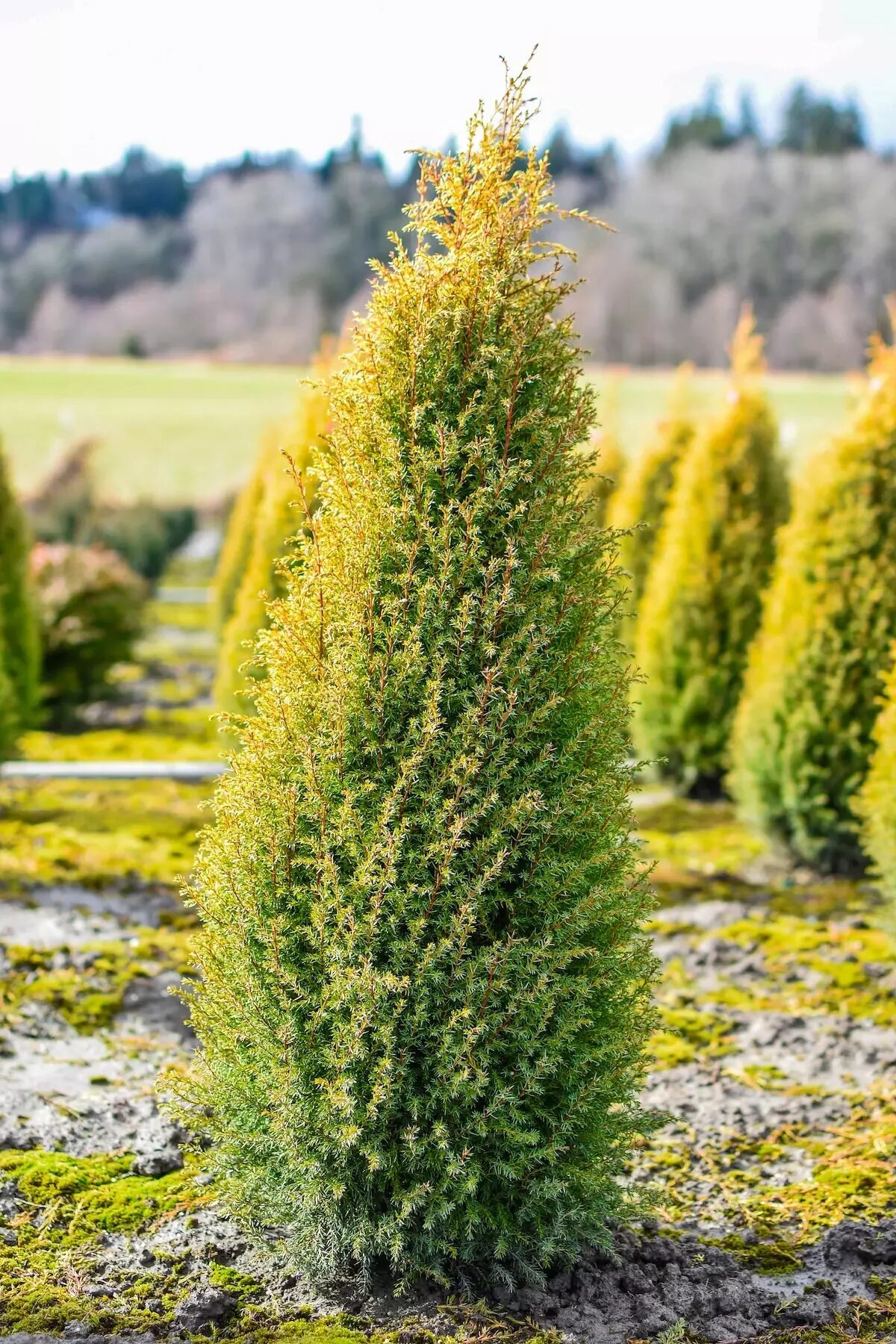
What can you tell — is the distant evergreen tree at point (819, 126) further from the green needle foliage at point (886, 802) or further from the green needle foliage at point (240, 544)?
the green needle foliage at point (886, 802)

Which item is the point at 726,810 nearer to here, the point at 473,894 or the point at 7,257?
the point at 473,894

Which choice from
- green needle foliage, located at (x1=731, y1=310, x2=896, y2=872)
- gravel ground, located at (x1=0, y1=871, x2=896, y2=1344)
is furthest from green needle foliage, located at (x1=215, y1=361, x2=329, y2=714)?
green needle foliage, located at (x1=731, y1=310, x2=896, y2=872)

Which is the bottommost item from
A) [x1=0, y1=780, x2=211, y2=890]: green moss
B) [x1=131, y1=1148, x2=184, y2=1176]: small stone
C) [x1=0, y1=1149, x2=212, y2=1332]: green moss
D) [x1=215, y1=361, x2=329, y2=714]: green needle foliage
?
[x1=0, y1=780, x2=211, y2=890]: green moss

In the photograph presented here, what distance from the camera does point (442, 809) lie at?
3.11 meters

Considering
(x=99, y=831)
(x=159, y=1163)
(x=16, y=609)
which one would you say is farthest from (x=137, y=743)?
(x=159, y=1163)

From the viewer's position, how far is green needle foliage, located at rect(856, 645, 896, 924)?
5820mm

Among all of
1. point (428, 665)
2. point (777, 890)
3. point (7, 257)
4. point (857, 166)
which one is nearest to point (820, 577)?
point (777, 890)

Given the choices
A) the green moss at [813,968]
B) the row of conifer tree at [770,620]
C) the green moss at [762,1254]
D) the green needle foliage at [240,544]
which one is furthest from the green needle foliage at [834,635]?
the green needle foliage at [240,544]

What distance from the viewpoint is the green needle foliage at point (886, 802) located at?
5.82m

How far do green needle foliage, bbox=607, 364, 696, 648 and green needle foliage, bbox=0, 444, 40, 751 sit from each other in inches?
224

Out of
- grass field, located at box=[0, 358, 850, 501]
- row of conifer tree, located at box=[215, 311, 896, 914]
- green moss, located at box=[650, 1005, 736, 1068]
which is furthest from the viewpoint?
grass field, located at box=[0, 358, 850, 501]

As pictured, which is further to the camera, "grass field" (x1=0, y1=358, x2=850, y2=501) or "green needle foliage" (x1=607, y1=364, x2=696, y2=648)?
"grass field" (x1=0, y1=358, x2=850, y2=501)

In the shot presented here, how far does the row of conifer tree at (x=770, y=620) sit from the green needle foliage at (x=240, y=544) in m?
3.66

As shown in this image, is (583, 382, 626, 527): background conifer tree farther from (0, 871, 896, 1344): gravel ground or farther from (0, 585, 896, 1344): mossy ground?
(0, 871, 896, 1344): gravel ground
